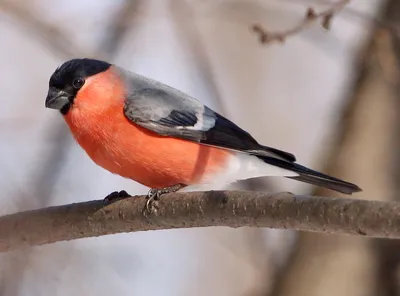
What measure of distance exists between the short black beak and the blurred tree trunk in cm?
128

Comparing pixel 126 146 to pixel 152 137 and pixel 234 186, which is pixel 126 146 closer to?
pixel 152 137

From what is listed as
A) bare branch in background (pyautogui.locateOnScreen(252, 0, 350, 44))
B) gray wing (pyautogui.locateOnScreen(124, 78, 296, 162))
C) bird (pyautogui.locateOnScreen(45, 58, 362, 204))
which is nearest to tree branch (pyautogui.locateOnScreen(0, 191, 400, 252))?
bird (pyautogui.locateOnScreen(45, 58, 362, 204))

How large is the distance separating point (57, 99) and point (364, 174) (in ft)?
5.03

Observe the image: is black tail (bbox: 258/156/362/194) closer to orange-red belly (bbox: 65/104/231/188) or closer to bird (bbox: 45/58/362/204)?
bird (bbox: 45/58/362/204)

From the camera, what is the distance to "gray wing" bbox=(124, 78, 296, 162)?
2.25m

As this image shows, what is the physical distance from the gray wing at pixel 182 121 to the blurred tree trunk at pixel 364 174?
0.78 meters

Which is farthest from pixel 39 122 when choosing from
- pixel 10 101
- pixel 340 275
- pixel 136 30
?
pixel 340 275

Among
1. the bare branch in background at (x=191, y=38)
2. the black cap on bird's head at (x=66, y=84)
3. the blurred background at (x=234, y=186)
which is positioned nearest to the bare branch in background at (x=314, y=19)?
the blurred background at (x=234, y=186)

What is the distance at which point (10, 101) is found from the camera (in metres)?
4.17

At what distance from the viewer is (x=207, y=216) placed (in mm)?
1690

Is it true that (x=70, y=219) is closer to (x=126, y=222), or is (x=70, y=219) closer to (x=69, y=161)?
(x=126, y=222)

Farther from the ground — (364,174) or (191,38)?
(191,38)

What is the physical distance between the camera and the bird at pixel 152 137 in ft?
7.14

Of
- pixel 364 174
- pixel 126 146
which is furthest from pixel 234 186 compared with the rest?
pixel 126 146
